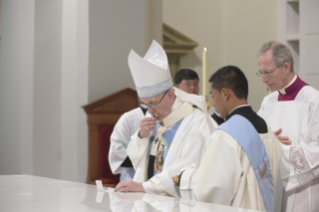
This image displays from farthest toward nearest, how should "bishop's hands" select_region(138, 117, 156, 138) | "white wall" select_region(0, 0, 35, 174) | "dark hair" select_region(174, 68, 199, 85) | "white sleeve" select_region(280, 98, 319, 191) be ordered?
1. "white wall" select_region(0, 0, 35, 174)
2. "dark hair" select_region(174, 68, 199, 85)
3. "bishop's hands" select_region(138, 117, 156, 138)
4. "white sleeve" select_region(280, 98, 319, 191)

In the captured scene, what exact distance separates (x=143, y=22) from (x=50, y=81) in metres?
1.51

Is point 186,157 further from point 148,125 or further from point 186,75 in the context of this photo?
point 186,75

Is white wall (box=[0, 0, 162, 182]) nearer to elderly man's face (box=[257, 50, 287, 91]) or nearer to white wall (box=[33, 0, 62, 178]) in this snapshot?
white wall (box=[33, 0, 62, 178])

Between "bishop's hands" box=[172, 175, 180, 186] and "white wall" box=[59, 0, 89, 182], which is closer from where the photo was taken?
"bishop's hands" box=[172, 175, 180, 186]

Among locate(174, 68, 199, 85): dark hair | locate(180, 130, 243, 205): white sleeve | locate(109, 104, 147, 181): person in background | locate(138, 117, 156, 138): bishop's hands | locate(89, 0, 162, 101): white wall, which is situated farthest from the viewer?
locate(89, 0, 162, 101): white wall

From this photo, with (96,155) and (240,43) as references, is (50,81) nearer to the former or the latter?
(96,155)

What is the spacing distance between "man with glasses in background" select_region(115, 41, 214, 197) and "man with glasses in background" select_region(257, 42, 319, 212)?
1.78 feet

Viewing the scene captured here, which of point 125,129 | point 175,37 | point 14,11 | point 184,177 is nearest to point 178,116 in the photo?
point 184,177

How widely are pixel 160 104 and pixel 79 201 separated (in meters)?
1.48

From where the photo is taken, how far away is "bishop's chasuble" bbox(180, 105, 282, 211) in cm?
226

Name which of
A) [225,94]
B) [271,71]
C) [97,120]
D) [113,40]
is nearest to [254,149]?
[225,94]

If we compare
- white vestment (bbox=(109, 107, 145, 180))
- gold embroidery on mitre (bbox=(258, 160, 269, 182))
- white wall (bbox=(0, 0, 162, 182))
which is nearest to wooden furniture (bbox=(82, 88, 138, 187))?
white wall (bbox=(0, 0, 162, 182))

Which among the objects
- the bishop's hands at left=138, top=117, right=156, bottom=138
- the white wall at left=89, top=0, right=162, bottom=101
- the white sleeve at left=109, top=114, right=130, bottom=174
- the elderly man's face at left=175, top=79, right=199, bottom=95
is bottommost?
the white sleeve at left=109, top=114, right=130, bottom=174

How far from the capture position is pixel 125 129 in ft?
14.3
